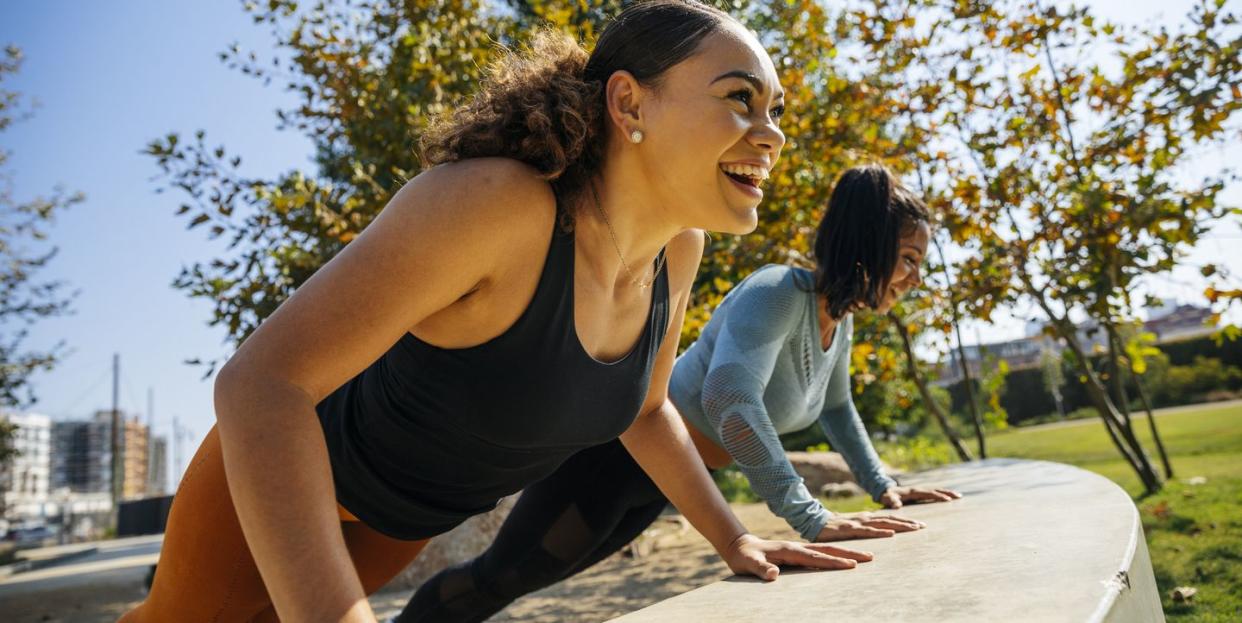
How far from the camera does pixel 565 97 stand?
5.26 feet

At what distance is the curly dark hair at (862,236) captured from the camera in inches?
111

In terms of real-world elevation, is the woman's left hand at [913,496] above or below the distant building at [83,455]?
below

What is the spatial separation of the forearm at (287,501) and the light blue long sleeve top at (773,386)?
133cm

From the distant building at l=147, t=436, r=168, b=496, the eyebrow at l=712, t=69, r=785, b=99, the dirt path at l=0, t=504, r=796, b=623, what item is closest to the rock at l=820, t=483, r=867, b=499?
the dirt path at l=0, t=504, r=796, b=623

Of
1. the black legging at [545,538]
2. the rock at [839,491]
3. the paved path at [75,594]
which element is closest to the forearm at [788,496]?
the black legging at [545,538]

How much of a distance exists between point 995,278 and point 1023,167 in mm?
770

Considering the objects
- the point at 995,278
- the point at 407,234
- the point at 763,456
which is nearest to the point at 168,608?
the point at 407,234

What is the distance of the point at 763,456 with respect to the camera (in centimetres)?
220

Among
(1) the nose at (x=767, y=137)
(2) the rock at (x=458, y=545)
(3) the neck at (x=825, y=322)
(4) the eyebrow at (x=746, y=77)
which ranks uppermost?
(4) the eyebrow at (x=746, y=77)

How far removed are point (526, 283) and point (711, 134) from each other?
441mm

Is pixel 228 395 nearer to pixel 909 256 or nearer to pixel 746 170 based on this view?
pixel 746 170

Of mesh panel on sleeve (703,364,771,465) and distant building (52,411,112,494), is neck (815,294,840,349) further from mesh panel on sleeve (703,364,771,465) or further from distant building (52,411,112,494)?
distant building (52,411,112,494)

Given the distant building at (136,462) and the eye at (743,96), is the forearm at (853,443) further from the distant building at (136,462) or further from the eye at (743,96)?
the distant building at (136,462)

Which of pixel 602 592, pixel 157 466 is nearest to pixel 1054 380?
pixel 602 592
